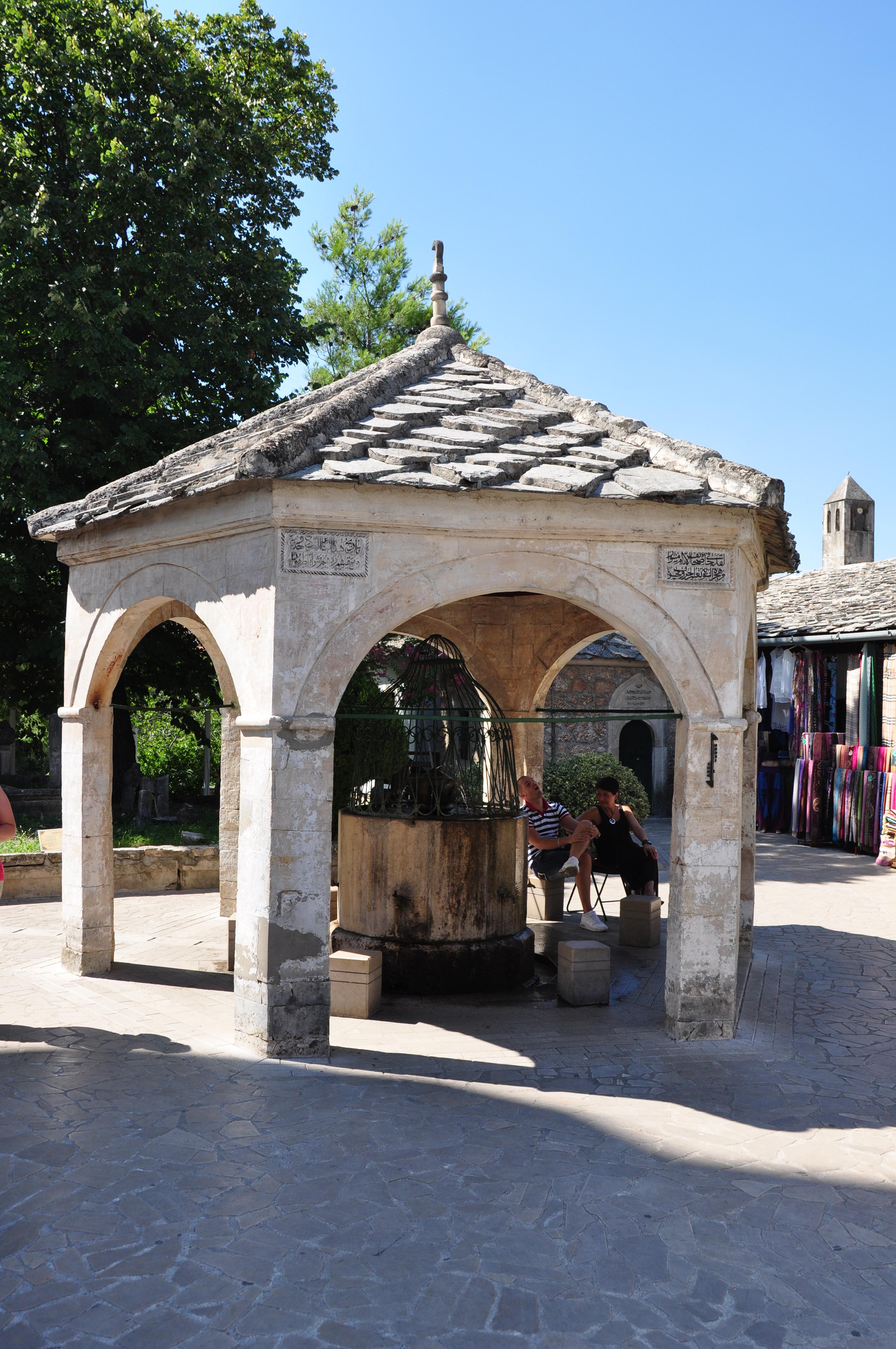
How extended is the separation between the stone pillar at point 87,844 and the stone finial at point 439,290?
3.84 metres

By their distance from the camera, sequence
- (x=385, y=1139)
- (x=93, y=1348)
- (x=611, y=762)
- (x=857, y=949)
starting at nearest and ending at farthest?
(x=93, y=1348), (x=385, y=1139), (x=857, y=949), (x=611, y=762)

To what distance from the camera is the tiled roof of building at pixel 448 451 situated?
525cm

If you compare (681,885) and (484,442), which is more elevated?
(484,442)

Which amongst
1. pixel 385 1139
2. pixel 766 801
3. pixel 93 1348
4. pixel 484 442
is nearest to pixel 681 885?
pixel 385 1139

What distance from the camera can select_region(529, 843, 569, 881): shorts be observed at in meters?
9.34

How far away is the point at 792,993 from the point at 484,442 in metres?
4.33

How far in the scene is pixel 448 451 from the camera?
5.50m

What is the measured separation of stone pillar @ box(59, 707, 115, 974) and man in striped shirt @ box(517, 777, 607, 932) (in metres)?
3.15

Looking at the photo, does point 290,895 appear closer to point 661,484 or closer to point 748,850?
point 661,484

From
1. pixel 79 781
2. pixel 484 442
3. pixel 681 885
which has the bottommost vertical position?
pixel 681 885

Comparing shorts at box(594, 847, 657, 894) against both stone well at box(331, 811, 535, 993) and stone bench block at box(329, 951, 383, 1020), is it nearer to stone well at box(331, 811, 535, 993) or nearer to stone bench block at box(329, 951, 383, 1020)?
stone well at box(331, 811, 535, 993)

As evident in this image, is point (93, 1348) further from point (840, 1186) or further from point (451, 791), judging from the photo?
point (451, 791)

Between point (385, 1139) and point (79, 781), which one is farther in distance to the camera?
point (79, 781)

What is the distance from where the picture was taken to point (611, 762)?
14.4m
